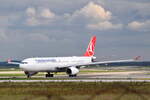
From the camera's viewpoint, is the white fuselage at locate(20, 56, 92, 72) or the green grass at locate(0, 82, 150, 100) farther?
the white fuselage at locate(20, 56, 92, 72)

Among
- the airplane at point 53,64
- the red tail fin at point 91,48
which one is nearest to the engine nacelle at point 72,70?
the airplane at point 53,64

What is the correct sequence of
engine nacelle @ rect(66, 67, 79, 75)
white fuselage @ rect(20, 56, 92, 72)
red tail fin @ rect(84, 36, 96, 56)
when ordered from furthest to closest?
red tail fin @ rect(84, 36, 96, 56)
engine nacelle @ rect(66, 67, 79, 75)
white fuselage @ rect(20, 56, 92, 72)

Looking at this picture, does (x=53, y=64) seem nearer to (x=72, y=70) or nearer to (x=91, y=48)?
(x=72, y=70)

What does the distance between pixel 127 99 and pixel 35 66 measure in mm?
55306

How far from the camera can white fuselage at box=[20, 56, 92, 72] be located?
84.4 meters

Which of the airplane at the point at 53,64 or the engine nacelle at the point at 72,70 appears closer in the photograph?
the airplane at the point at 53,64

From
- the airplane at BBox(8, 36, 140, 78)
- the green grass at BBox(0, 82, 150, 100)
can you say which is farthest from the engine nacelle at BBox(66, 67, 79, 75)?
the green grass at BBox(0, 82, 150, 100)

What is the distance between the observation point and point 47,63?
282ft

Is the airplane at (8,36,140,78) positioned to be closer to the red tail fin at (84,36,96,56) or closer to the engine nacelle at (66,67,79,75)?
the engine nacelle at (66,67,79,75)

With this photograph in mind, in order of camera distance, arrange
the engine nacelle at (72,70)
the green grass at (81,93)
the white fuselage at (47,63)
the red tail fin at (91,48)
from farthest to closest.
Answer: the red tail fin at (91,48) < the engine nacelle at (72,70) < the white fuselage at (47,63) < the green grass at (81,93)

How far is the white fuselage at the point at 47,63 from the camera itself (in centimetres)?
8438

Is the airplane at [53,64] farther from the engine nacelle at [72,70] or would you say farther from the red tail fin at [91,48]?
the red tail fin at [91,48]

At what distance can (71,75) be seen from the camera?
86.2 meters

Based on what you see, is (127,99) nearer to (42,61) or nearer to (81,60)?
(42,61)
